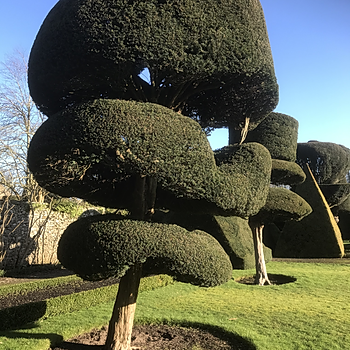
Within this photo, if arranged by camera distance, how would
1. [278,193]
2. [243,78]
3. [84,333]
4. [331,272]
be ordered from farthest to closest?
[331,272] < [278,193] < [84,333] < [243,78]

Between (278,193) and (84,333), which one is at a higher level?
(278,193)

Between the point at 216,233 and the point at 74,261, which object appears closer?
the point at 74,261

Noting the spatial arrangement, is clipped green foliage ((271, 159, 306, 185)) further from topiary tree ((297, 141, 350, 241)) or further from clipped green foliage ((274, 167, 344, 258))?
topiary tree ((297, 141, 350, 241))

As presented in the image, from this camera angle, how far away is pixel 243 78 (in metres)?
4.60

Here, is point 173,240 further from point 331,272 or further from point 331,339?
point 331,272

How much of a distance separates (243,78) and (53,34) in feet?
8.53

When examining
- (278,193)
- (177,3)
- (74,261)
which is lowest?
(74,261)

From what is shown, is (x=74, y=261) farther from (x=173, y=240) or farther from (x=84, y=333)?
(x=84, y=333)

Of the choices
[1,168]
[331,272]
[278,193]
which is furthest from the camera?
[1,168]

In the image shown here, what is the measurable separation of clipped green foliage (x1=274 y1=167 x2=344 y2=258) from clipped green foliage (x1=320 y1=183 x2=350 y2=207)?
9.35 feet

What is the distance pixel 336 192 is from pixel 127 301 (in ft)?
60.9

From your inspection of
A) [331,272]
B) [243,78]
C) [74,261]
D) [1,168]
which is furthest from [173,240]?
[1,168]

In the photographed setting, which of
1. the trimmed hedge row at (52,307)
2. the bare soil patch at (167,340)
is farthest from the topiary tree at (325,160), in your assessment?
the bare soil patch at (167,340)

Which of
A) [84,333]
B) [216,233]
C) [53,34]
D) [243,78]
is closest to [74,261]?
[84,333]
